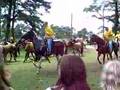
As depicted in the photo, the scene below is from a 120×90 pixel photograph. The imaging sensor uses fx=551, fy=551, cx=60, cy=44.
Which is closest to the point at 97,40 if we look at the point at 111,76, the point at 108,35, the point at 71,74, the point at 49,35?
the point at 108,35

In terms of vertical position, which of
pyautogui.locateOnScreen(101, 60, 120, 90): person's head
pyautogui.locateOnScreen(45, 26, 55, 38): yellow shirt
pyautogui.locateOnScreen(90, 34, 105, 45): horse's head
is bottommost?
pyautogui.locateOnScreen(90, 34, 105, 45): horse's head

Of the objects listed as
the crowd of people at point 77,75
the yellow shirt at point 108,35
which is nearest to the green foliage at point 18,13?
the yellow shirt at point 108,35

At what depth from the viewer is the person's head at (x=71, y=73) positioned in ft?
19.4

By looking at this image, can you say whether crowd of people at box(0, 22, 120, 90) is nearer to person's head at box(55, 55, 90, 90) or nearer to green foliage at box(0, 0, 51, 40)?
person's head at box(55, 55, 90, 90)

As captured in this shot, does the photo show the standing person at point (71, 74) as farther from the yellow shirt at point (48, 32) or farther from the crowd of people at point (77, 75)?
the yellow shirt at point (48, 32)

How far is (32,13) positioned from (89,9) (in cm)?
1641

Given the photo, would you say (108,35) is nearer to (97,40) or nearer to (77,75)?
(97,40)

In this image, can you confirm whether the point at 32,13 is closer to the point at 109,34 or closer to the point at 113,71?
the point at 109,34

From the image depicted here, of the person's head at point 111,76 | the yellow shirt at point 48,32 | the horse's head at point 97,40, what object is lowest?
the horse's head at point 97,40

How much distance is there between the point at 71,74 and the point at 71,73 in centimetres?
1

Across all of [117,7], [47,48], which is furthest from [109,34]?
[117,7]

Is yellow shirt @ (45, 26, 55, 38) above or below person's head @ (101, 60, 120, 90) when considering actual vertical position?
below

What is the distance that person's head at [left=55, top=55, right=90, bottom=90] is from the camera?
5.92 metres

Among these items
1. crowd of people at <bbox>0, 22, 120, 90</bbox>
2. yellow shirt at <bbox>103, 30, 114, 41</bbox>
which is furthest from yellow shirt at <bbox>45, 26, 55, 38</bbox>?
crowd of people at <bbox>0, 22, 120, 90</bbox>
